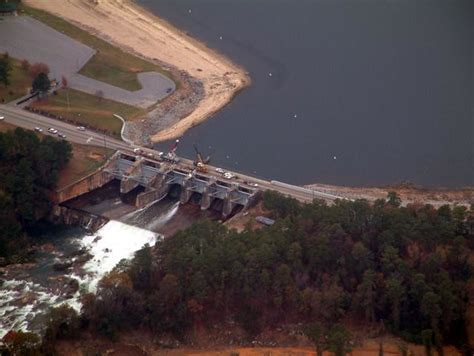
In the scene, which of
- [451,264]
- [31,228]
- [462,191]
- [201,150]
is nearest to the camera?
[451,264]

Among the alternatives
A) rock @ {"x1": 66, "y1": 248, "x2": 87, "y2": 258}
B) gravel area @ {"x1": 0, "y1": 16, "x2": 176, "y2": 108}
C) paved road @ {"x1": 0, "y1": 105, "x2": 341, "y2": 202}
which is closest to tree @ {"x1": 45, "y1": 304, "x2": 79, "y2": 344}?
rock @ {"x1": 66, "y1": 248, "x2": 87, "y2": 258}

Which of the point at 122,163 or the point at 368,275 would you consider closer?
the point at 368,275

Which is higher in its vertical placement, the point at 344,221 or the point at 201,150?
the point at 201,150

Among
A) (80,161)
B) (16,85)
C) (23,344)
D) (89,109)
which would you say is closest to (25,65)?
(16,85)

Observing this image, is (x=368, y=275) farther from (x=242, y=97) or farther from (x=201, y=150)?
(x=242, y=97)

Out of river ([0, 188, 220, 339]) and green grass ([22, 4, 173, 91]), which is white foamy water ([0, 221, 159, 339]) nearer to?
river ([0, 188, 220, 339])

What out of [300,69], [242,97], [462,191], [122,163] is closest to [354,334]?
[462,191]

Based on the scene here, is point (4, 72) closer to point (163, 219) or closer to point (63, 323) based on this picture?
point (163, 219)

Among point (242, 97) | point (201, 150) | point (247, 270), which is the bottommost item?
point (247, 270)
